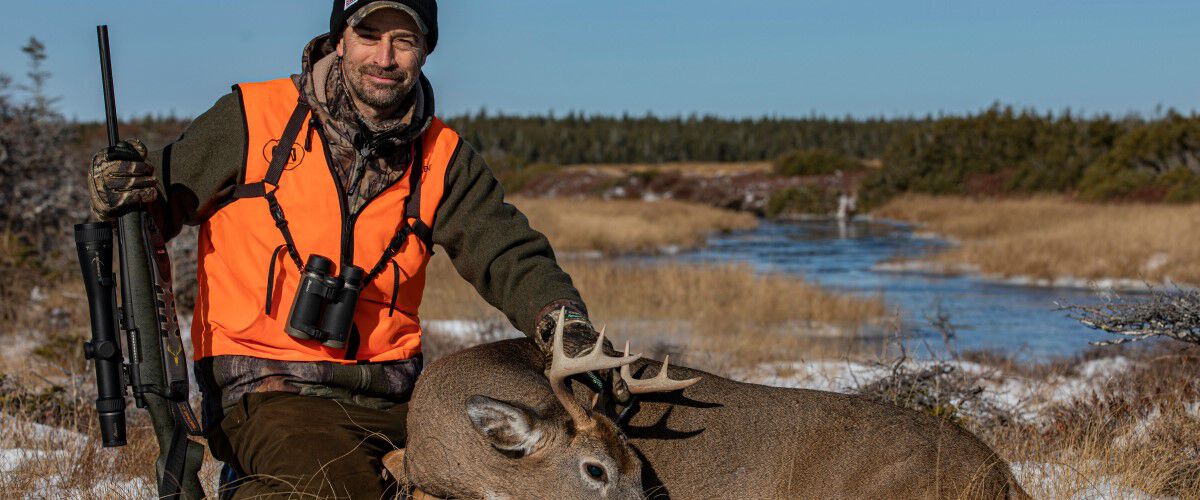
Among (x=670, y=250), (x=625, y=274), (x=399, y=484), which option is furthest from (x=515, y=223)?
(x=670, y=250)

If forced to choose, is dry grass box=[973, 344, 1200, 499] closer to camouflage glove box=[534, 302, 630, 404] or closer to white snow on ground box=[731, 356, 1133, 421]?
white snow on ground box=[731, 356, 1133, 421]

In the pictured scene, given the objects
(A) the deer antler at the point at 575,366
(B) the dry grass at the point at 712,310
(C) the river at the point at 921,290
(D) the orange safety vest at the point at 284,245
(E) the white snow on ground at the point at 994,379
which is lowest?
(C) the river at the point at 921,290

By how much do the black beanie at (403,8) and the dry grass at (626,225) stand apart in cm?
1995

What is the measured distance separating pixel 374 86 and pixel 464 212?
2.01 feet

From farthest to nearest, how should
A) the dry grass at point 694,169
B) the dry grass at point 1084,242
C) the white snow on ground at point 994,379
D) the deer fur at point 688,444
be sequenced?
1. the dry grass at point 694,169
2. the dry grass at point 1084,242
3. the white snow on ground at point 994,379
4. the deer fur at point 688,444

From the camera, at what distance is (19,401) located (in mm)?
5742

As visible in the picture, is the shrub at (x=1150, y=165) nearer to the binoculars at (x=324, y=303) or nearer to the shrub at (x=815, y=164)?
the shrub at (x=815, y=164)

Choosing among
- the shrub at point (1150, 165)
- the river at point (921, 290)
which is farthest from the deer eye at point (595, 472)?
the shrub at point (1150, 165)

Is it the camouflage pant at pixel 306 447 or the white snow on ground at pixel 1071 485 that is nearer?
the camouflage pant at pixel 306 447

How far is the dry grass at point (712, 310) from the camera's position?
34.7ft

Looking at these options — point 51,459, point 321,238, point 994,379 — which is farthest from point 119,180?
point 994,379

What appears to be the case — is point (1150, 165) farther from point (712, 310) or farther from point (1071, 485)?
point (1071, 485)

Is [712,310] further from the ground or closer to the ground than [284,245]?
closer to the ground

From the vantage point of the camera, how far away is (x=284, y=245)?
4.04 metres
